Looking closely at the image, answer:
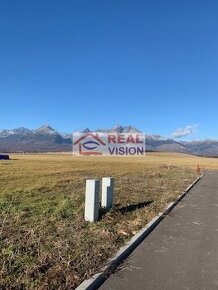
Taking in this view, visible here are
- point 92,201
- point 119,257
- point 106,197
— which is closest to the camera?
point 119,257

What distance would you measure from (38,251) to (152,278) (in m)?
2.14

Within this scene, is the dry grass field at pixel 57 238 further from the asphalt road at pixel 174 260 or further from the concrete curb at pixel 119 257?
the asphalt road at pixel 174 260

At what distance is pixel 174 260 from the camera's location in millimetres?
7770

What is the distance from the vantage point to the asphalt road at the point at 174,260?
6.41 meters

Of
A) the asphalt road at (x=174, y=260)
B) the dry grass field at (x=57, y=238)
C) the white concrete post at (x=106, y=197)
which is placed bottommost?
the asphalt road at (x=174, y=260)

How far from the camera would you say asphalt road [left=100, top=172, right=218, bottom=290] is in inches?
252

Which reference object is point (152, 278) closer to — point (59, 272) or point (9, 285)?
point (59, 272)

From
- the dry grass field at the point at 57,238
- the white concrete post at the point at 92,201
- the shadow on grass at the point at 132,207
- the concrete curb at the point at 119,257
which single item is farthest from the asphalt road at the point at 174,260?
the shadow on grass at the point at 132,207

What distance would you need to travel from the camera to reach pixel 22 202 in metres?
15.6

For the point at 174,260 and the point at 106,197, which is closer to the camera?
the point at 174,260

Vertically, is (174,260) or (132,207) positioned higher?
(132,207)

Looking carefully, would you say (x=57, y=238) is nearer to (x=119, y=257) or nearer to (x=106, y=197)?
(x=119, y=257)

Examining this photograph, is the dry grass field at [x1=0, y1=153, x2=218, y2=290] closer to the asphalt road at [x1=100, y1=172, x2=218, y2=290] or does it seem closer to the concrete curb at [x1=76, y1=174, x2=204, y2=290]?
the concrete curb at [x1=76, y1=174, x2=204, y2=290]

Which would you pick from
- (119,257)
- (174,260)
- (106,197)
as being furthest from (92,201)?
(174,260)
